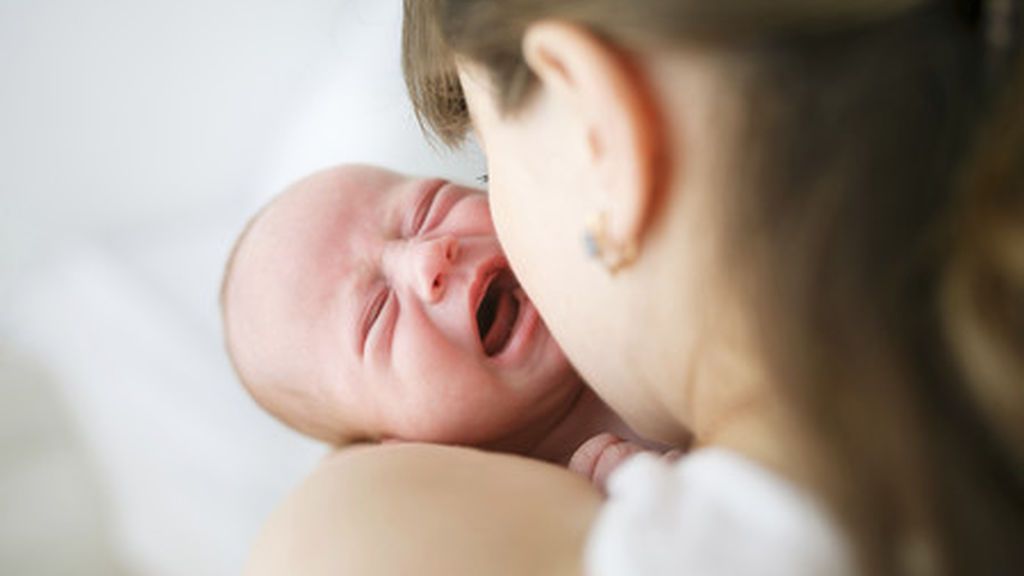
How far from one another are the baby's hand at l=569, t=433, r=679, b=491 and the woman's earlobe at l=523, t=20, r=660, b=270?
12.9 inches

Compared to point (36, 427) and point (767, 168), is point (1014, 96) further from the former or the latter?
point (36, 427)

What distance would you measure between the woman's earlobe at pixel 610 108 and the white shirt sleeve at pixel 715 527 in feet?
0.47

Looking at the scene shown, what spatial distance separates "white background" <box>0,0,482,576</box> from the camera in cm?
128

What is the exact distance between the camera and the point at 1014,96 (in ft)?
1.75

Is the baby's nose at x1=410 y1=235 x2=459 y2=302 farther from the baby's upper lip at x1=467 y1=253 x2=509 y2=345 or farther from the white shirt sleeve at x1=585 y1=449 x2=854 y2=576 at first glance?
the white shirt sleeve at x1=585 y1=449 x2=854 y2=576

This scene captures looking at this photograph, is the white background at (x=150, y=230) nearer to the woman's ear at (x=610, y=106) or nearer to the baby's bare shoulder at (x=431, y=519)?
the baby's bare shoulder at (x=431, y=519)

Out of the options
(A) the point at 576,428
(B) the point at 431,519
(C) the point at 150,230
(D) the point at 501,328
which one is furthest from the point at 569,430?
(C) the point at 150,230

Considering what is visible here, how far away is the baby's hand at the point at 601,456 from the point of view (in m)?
0.95

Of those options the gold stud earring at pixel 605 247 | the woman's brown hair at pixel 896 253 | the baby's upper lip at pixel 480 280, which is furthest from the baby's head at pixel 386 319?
the woman's brown hair at pixel 896 253

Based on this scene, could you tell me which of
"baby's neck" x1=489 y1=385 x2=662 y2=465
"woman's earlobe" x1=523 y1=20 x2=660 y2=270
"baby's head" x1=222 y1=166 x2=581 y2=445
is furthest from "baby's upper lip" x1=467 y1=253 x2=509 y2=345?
"woman's earlobe" x1=523 y1=20 x2=660 y2=270

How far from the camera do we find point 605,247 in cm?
69

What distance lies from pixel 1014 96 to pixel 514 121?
311mm

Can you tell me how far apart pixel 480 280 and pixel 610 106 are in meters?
0.45

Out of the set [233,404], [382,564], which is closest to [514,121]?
[382,564]
